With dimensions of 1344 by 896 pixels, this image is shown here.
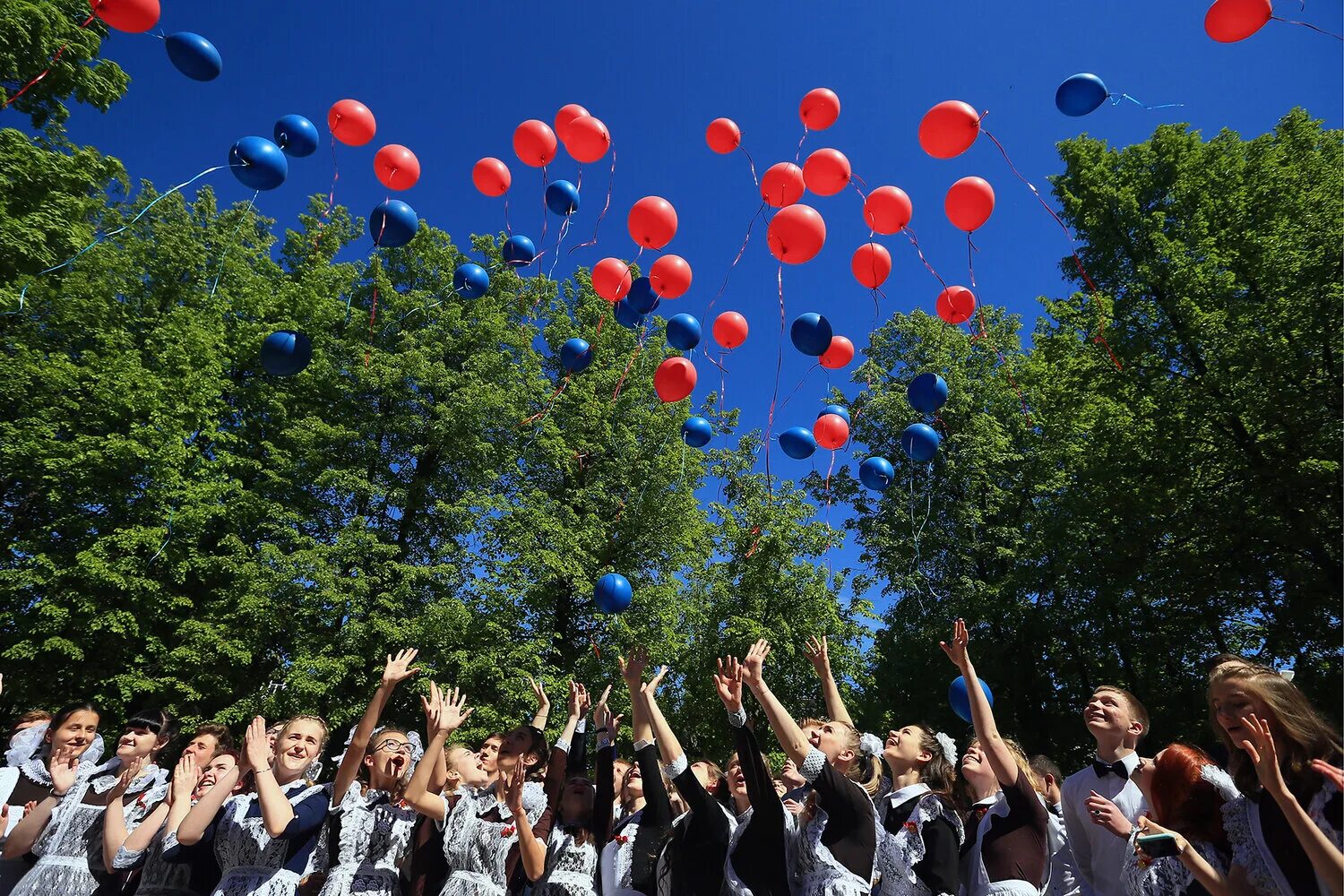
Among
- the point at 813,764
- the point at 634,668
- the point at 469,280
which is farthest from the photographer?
the point at 469,280

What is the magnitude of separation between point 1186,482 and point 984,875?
10779mm

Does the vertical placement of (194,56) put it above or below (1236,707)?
above

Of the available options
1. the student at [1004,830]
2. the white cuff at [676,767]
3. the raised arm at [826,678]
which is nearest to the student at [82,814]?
the white cuff at [676,767]

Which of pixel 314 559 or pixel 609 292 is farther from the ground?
pixel 609 292

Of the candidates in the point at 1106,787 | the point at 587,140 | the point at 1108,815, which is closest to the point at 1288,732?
the point at 1108,815

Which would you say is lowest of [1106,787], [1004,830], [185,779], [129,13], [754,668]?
[185,779]

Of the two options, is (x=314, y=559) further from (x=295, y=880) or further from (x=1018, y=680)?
(x=1018, y=680)

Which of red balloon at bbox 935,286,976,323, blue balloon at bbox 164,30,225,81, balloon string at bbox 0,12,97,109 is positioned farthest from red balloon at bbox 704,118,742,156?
balloon string at bbox 0,12,97,109

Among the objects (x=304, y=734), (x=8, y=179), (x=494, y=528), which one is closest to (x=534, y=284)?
(x=494, y=528)

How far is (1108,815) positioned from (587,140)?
739 cm

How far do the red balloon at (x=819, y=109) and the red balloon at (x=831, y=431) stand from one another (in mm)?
3298

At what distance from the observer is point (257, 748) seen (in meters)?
3.68

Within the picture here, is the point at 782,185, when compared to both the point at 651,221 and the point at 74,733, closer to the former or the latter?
the point at 651,221

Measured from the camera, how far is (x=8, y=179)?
36.4 feet
